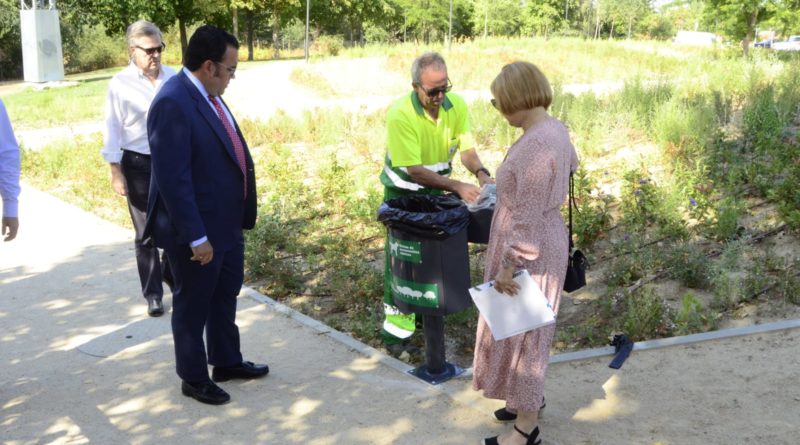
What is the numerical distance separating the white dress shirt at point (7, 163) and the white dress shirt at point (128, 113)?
1522 millimetres

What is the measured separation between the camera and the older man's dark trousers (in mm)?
5750

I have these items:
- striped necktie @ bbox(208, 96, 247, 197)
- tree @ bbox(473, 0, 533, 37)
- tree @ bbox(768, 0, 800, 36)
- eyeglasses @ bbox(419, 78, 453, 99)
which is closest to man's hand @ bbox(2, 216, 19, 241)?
striped necktie @ bbox(208, 96, 247, 197)

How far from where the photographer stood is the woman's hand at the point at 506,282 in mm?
3666

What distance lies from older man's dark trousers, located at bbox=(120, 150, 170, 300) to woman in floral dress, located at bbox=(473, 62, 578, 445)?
2866 mm

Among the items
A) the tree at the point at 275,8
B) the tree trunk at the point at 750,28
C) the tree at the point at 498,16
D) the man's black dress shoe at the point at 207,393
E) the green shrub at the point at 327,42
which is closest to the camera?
the man's black dress shoe at the point at 207,393

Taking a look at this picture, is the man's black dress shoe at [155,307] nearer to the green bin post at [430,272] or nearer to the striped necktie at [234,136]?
the striped necktie at [234,136]

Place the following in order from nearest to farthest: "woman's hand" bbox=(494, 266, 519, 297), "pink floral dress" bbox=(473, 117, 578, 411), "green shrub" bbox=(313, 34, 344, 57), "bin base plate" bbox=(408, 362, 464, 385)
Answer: "pink floral dress" bbox=(473, 117, 578, 411)
"woman's hand" bbox=(494, 266, 519, 297)
"bin base plate" bbox=(408, 362, 464, 385)
"green shrub" bbox=(313, 34, 344, 57)

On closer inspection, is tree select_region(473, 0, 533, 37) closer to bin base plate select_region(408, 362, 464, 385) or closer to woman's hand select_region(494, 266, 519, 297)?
bin base plate select_region(408, 362, 464, 385)

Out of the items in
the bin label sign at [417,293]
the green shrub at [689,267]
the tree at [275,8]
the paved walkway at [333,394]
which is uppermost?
the tree at [275,8]

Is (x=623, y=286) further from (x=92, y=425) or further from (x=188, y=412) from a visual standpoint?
(x=92, y=425)

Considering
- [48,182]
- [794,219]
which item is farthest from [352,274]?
[48,182]

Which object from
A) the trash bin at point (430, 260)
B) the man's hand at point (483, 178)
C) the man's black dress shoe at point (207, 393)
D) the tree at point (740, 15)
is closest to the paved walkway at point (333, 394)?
the man's black dress shoe at point (207, 393)

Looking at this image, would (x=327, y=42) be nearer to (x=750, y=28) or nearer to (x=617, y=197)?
(x=750, y=28)

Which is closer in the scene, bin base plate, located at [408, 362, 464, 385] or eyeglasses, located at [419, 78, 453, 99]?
eyeglasses, located at [419, 78, 453, 99]
